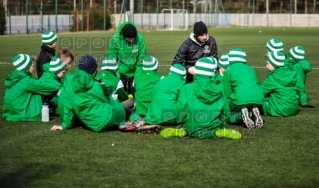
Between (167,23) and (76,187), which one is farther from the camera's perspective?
(167,23)

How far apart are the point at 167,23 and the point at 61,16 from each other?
568 inches

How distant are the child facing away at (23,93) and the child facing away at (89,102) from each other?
989mm

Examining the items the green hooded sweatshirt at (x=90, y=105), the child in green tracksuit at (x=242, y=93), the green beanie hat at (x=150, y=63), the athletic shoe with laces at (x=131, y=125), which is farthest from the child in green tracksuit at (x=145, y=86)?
the child in green tracksuit at (x=242, y=93)

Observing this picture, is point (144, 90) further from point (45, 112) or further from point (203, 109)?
point (203, 109)

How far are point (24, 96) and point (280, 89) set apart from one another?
4220 millimetres

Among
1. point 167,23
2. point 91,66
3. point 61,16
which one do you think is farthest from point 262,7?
point 91,66

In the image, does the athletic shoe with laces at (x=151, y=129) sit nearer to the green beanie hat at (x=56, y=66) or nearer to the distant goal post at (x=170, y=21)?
the green beanie hat at (x=56, y=66)

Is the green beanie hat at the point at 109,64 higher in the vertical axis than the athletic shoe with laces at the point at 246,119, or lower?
higher

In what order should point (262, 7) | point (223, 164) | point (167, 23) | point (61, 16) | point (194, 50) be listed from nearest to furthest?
1. point (223, 164)
2. point (194, 50)
3. point (61, 16)
4. point (167, 23)
5. point (262, 7)

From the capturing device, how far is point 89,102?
30.8 feet

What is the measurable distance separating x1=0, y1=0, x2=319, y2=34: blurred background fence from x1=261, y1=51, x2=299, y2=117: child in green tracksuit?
36.1m

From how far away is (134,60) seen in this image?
1238 centimetres

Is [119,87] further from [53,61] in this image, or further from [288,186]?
[288,186]

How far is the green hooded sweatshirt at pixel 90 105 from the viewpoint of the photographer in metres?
9.39
